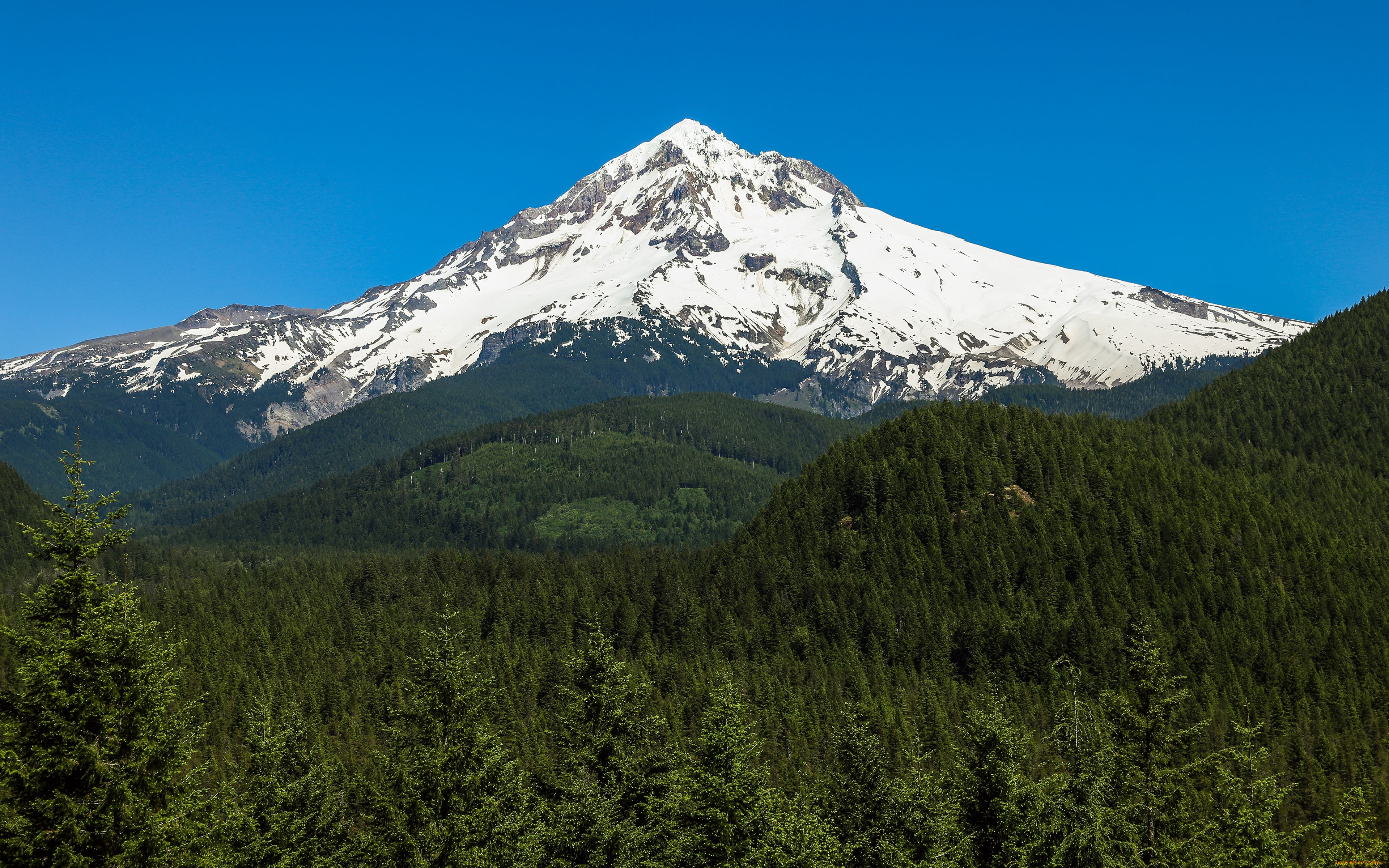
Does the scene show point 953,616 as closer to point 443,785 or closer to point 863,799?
point 863,799

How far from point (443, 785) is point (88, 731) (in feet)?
48.9

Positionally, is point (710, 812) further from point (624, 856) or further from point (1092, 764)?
point (1092, 764)

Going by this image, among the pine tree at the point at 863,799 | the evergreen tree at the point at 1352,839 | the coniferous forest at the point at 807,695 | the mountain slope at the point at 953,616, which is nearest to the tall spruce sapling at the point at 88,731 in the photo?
the coniferous forest at the point at 807,695

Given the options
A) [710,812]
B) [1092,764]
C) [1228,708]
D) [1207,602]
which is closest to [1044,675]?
[1228,708]

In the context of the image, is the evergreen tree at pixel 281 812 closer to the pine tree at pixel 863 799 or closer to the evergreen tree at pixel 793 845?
the evergreen tree at pixel 793 845

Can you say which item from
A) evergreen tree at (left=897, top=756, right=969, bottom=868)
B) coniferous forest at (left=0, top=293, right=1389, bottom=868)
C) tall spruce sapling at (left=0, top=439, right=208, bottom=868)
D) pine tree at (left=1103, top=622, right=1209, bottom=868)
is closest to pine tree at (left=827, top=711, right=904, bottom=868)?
coniferous forest at (left=0, top=293, right=1389, bottom=868)

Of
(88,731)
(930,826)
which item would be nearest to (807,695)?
(930,826)

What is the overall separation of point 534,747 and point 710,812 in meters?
72.9

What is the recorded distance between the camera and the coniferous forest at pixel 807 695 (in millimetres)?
35031

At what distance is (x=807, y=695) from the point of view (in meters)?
136

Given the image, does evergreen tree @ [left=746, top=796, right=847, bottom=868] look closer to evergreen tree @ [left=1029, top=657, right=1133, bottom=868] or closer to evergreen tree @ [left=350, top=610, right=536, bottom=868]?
evergreen tree @ [left=1029, top=657, right=1133, bottom=868]

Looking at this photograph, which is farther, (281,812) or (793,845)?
(281,812)

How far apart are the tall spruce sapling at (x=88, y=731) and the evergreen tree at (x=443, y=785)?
32.7ft

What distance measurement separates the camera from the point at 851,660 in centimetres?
15250
